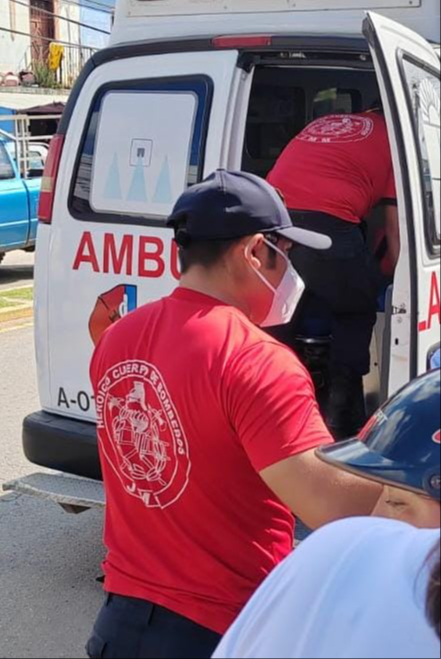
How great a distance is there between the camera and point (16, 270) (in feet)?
43.2

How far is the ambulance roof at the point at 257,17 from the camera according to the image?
12.1 ft

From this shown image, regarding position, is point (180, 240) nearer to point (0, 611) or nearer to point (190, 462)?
point (190, 462)

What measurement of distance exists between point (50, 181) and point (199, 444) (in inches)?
97.7

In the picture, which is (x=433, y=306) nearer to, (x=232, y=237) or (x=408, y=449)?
(x=232, y=237)

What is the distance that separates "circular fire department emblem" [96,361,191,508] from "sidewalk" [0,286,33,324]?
781 centimetres

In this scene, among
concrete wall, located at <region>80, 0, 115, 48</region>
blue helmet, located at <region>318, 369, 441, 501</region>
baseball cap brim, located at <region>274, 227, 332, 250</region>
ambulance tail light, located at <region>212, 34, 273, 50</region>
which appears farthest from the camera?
concrete wall, located at <region>80, 0, 115, 48</region>

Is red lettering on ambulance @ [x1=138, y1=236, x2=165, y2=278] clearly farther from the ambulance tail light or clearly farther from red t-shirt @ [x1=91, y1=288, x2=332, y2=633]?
red t-shirt @ [x1=91, y1=288, x2=332, y2=633]

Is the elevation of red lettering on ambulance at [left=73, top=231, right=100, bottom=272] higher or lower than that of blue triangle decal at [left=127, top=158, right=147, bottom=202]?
lower

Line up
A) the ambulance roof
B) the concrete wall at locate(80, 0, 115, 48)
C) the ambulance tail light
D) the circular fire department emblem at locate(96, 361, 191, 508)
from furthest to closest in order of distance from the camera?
the concrete wall at locate(80, 0, 115, 48)
the ambulance tail light
the ambulance roof
the circular fire department emblem at locate(96, 361, 191, 508)

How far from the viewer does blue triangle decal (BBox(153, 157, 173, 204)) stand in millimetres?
3914

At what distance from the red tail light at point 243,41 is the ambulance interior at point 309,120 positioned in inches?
12.6

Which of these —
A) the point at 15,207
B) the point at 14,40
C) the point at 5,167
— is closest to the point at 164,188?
the point at 15,207

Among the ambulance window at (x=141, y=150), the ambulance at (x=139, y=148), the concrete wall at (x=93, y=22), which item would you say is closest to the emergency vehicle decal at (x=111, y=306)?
the ambulance at (x=139, y=148)

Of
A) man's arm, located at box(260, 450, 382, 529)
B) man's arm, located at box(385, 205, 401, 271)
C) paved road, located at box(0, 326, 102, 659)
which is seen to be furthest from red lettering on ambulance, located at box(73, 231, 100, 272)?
man's arm, located at box(260, 450, 382, 529)
